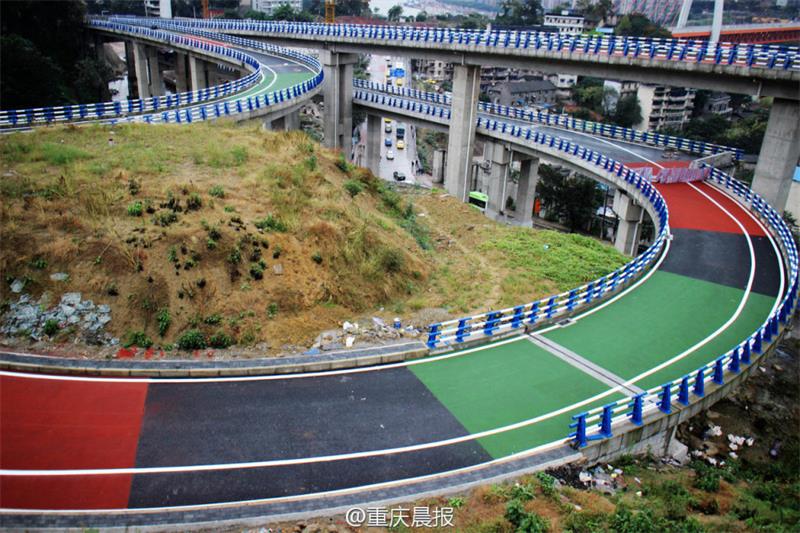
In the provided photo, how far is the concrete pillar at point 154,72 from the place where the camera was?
3836 inches

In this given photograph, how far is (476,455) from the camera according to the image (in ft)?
49.1

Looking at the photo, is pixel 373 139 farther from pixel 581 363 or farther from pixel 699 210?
pixel 581 363

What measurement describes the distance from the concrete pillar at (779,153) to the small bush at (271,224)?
1174 inches

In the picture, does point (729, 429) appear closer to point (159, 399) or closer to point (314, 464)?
point (314, 464)

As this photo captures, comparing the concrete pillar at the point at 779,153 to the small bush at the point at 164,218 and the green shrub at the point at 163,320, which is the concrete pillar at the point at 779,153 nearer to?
the small bush at the point at 164,218

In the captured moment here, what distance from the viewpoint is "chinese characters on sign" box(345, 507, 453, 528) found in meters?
12.7

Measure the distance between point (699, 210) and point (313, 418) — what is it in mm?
29339

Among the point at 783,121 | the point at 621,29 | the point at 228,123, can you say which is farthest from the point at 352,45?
the point at 621,29

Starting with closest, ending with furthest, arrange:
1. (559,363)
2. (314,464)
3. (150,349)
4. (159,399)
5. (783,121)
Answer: (314,464) → (159,399) → (150,349) → (559,363) → (783,121)

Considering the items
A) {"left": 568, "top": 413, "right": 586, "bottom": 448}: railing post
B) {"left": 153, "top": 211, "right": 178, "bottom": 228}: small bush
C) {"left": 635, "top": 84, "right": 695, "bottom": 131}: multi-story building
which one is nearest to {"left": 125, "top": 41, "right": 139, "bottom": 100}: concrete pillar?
{"left": 635, "top": 84, "right": 695, "bottom": 131}: multi-story building

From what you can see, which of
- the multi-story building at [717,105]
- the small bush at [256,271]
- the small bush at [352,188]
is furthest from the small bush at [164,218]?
the multi-story building at [717,105]

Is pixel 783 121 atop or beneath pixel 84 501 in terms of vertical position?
atop

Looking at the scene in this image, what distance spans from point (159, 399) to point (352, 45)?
54.3 m

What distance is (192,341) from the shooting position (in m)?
18.2
